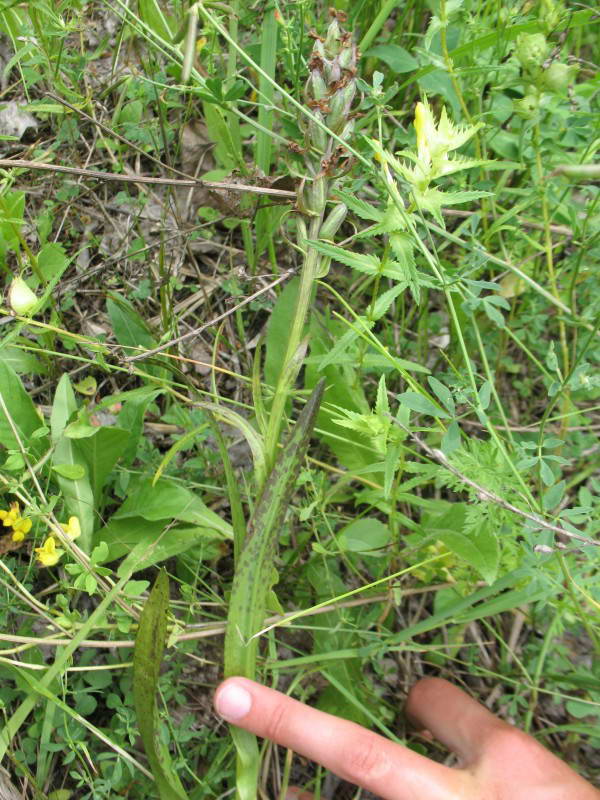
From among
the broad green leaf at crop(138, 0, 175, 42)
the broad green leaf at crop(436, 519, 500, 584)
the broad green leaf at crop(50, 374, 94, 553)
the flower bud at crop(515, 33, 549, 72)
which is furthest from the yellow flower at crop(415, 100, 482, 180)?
the broad green leaf at crop(50, 374, 94, 553)

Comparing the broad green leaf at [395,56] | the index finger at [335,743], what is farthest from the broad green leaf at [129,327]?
the broad green leaf at [395,56]

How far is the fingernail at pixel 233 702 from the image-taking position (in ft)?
4.45

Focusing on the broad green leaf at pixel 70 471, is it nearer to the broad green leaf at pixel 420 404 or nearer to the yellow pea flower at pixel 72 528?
the yellow pea flower at pixel 72 528

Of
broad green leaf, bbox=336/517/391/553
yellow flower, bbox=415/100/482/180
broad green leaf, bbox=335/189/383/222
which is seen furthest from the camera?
broad green leaf, bbox=336/517/391/553

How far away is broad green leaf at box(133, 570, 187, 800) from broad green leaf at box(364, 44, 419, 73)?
4.72ft

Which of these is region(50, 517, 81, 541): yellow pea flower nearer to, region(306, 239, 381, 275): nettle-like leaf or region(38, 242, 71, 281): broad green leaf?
region(38, 242, 71, 281): broad green leaf

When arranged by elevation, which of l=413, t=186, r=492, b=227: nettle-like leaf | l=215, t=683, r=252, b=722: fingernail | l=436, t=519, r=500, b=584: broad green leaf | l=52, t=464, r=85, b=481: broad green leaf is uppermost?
l=413, t=186, r=492, b=227: nettle-like leaf

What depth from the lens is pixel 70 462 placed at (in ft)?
5.25

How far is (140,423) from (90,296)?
51 cm

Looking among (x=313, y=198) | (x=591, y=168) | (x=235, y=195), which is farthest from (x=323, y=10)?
(x=591, y=168)

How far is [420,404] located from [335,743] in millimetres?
725

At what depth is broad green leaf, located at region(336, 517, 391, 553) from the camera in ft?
5.39

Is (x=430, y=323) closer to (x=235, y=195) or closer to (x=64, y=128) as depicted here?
(x=235, y=195)

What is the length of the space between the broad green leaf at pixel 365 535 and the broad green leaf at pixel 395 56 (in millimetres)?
1200
